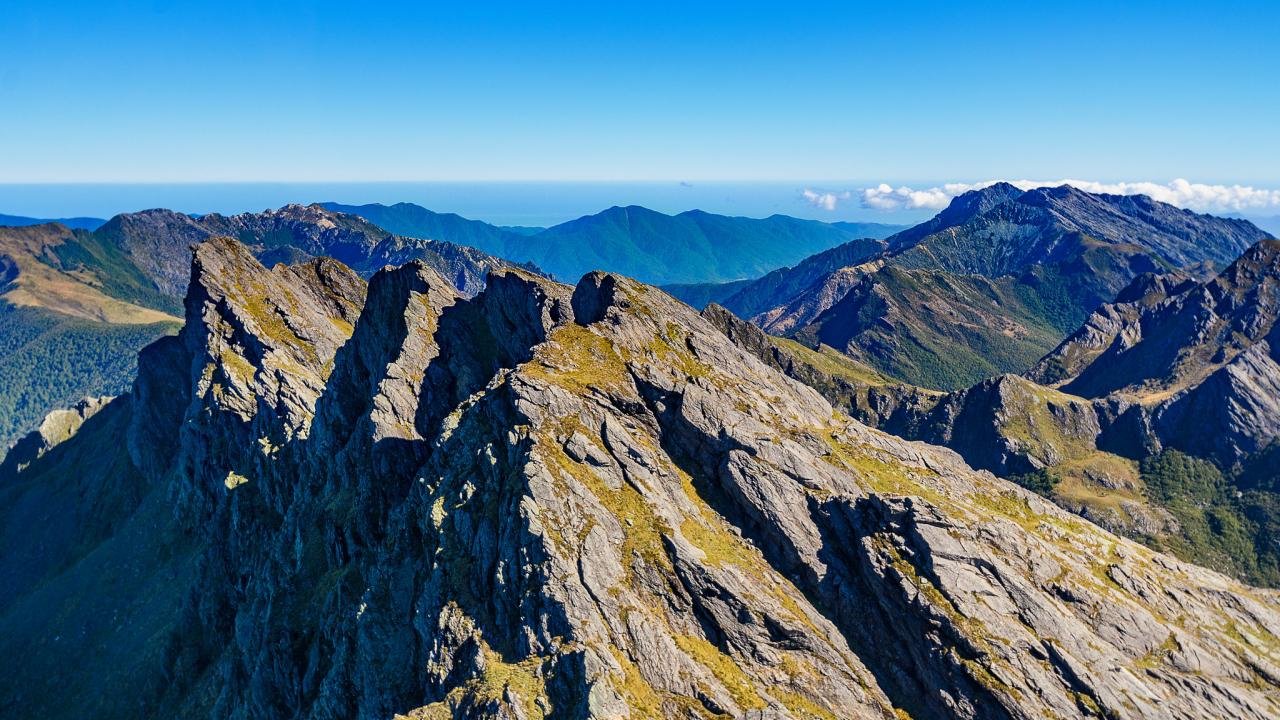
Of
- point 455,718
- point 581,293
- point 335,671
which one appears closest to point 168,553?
point 335,671

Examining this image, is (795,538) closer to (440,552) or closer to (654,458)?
(654,458)

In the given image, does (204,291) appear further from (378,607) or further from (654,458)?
(654,458)

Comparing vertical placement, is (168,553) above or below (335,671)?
below

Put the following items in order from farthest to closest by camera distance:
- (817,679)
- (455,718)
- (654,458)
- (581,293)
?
(581,293) → (654,458) → (817,679) → (455,718)

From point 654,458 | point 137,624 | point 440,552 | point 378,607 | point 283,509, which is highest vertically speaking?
point 654,458

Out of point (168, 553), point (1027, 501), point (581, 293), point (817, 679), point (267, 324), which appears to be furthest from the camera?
point (267, 324)

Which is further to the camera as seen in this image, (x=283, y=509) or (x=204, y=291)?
(x=204, y=291)
